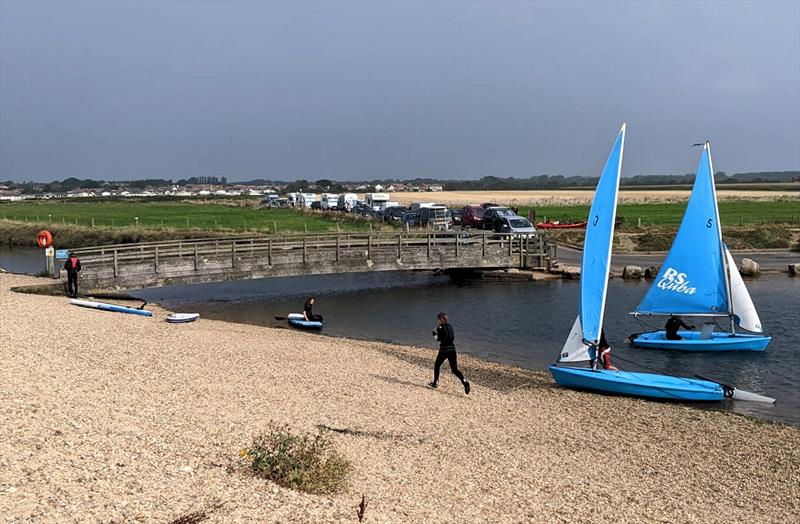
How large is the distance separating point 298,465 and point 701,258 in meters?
→ 20.4

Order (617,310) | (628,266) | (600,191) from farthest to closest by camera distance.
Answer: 1. (628,266)
2. (617,310)
3. (600,191)

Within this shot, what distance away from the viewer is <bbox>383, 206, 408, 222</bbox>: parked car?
73844 millimetres

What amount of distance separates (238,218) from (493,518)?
7848cm

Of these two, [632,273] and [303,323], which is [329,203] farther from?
[303,323]

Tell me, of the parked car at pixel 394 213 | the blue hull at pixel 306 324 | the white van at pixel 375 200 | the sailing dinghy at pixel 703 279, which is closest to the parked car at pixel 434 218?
the parked car at pixel 394 213

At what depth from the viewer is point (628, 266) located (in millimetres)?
45031

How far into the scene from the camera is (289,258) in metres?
39.7

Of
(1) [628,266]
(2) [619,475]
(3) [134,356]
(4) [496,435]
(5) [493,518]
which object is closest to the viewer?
(5) [493,518]

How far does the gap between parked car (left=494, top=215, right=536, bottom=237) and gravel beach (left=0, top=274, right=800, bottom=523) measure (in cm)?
3031

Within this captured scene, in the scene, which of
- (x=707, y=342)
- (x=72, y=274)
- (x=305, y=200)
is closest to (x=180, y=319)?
(x=72, y=274)

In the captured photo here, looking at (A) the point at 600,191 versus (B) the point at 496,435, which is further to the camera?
(A) the point at 600,191

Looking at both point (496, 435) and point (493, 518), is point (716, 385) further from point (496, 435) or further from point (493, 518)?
point (493, 518)

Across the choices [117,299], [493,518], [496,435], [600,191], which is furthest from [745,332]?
[117,299]

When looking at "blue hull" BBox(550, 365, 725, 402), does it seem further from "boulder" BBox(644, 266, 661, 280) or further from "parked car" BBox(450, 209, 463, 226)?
"parked car" BBox(450, 209, 463, 226)
